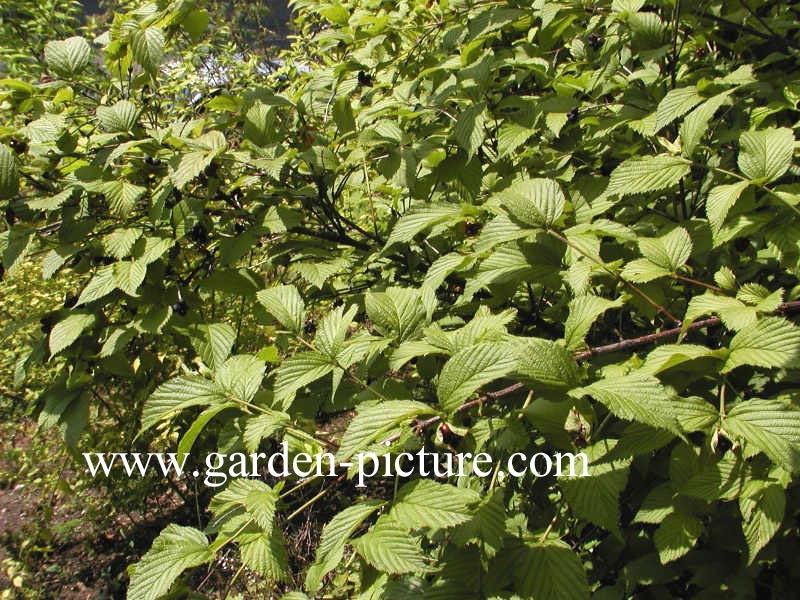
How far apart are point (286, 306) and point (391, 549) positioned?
0.54 metres

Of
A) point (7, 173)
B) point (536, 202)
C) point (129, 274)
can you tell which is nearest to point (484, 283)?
point (536, 202)

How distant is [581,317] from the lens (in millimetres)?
1057

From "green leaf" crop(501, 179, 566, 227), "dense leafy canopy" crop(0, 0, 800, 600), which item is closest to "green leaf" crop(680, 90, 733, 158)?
"dense leafy canopy" crop(0, 0, 800, 600)

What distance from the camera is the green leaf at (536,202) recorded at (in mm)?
1127

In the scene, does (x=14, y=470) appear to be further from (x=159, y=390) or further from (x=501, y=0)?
(x=501, y=0)

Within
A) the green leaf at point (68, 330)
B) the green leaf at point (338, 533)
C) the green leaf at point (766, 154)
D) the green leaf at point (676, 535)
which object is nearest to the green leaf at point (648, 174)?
the green leaf at point (766, 154)

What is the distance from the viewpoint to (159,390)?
108 centimetres

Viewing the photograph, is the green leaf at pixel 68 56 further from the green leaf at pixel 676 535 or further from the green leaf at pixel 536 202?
the green leaf at pixel 676 535

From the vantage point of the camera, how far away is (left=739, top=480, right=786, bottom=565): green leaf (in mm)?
979

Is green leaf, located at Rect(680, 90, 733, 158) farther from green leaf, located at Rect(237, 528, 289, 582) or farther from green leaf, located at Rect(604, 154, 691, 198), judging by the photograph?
green leaf, located at Rect(237, 528, 289, 582)

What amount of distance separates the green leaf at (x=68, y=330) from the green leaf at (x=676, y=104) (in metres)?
1.44

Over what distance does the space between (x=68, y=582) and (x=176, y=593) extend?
10.5 ft

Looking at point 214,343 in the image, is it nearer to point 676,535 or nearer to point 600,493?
point 600,493

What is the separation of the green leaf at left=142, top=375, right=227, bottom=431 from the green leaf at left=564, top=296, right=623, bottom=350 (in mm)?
636
